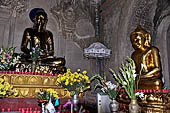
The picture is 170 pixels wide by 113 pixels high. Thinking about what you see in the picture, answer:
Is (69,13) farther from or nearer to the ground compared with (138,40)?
farther from the ground

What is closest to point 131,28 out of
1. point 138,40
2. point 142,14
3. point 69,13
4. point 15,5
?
point 142,14

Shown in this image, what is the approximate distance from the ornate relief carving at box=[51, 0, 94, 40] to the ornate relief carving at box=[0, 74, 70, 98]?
103 inches

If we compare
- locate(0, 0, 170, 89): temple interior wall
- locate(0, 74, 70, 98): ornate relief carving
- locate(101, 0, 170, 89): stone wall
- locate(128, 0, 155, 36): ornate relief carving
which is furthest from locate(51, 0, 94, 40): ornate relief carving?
locate(0, 74, 70, 98): ornate relief carving

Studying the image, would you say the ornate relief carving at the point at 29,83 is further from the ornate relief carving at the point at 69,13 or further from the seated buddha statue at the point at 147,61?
the ornate relief carving at the point at 69,13

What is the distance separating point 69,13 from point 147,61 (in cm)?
Result: 362

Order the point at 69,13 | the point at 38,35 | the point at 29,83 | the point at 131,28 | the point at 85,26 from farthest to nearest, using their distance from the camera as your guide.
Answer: the point at 85,26 < the point at 69,13 < the point at 38,35 < the point at 131,28 < the point at 29,83

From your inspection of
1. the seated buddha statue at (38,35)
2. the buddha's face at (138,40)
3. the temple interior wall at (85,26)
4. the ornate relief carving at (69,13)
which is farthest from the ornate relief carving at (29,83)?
the ornate relief carving at (69,13)

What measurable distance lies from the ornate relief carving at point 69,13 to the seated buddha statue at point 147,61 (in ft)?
9.00

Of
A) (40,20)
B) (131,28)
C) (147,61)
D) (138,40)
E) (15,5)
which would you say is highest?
(15,5)

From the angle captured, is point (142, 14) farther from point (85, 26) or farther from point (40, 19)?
point (40, 19)

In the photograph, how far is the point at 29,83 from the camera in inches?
135

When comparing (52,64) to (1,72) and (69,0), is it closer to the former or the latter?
(1,72)

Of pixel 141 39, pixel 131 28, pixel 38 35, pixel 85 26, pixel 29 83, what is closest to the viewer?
pixel 29 83

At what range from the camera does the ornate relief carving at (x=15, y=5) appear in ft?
17.2
